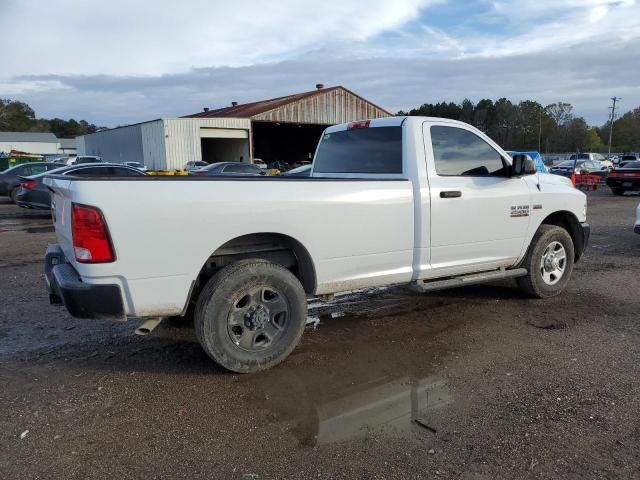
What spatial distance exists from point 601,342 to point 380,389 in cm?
235

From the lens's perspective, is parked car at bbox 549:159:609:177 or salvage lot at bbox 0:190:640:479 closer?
salvage lot at bbox 0:190:640:479

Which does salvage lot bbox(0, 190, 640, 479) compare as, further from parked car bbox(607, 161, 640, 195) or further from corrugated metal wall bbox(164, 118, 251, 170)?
corrugated metal wall bbox(164, 118, 251, 170)

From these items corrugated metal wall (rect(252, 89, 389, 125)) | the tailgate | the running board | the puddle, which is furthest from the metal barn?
the puddle

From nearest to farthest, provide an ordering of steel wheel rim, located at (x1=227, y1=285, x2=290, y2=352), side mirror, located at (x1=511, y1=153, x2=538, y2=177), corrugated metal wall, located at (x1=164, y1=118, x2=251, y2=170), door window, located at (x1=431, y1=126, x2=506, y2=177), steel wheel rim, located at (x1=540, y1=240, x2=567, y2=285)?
steel wheel rim, located at (x1=227, y1=285, x2=290, y2=352) < door window, located at (x1=431, y1=126, x2=506, y2=177) < side mirror, located at (x1=511, y1=153, x2=538, y2=177) < steel wheel rim, located at (x1=540, y1=240, x2=567, y2=285) < corrugated metal wall, located at (x1=164, y1=118, x2=251, y2=170)

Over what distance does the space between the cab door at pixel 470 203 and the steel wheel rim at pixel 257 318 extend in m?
1.64

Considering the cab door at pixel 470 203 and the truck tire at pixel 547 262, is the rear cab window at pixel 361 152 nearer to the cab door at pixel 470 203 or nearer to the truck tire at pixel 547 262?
the cab door at pixel 470 203

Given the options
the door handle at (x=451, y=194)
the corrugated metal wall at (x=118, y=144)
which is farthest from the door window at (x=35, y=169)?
the door handle at (x=451, y=194)

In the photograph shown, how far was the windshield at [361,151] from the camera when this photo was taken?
16.5 ft

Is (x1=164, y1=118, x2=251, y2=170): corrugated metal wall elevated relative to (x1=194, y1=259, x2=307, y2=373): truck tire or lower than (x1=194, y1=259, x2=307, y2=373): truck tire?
elevated

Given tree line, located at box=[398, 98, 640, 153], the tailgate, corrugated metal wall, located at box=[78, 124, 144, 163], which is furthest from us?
tree line, located at box=[398, 98, 640, 153]

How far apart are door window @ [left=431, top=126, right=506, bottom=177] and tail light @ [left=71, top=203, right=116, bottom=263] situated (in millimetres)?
3096

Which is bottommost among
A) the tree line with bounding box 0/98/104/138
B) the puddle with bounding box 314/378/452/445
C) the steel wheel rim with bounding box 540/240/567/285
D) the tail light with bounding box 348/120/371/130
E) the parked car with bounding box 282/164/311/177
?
the puddle with bounding box 314/378/452/445

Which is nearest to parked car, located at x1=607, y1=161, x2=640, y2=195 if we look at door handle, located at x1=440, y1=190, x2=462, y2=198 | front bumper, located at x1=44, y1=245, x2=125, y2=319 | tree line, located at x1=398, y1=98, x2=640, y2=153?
door handle, located at x1=440, y1=190, x2=462, y2=198

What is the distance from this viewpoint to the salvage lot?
2910 mm
